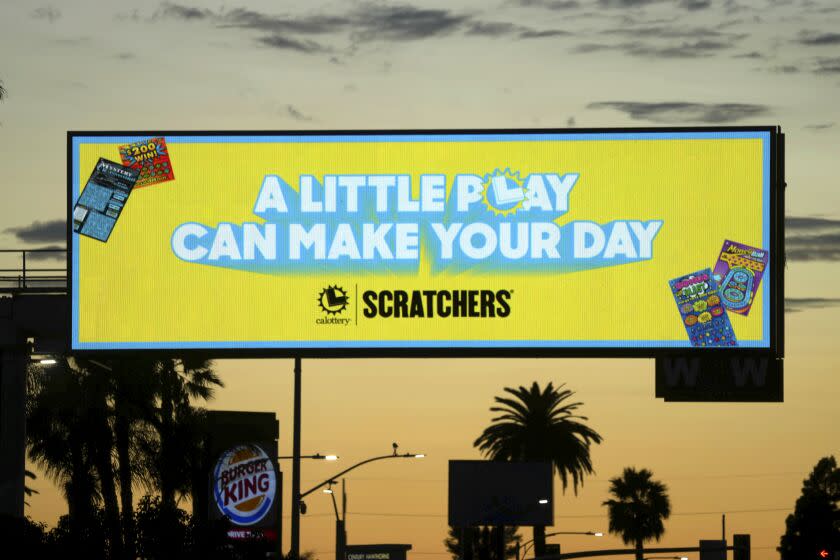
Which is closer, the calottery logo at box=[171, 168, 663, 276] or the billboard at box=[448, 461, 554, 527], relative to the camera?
the calottery logo at box=[171, 168, 663, 276]

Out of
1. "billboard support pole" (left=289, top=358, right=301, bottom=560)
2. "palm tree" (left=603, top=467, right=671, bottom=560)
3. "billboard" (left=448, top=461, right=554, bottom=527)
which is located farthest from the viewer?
"palm tree" (left=603, top=467, right=671, bottom=560)

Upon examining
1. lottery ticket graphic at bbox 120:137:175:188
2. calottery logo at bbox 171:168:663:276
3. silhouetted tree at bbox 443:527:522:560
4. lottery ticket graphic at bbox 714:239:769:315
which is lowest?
silhouetted tree at bbox 443:527:522:560

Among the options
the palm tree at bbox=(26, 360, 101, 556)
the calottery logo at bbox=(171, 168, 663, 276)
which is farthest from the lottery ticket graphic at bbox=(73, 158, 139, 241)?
the palm tree at bbox=(26, 360, 101, 556)

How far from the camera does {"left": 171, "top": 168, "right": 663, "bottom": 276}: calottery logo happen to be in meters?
40.2

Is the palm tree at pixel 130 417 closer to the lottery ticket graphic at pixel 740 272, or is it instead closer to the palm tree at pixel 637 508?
the lottery ticket graphic at pixel 740 272

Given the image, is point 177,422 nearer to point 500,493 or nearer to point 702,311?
point 702,311

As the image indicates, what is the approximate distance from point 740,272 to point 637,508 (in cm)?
10202

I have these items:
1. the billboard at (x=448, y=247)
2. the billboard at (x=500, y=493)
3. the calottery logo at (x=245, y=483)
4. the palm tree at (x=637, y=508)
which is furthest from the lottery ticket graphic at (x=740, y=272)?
the palm tree at (x=637, y=508)

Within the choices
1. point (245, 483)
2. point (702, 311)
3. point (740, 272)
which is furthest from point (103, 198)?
point (740, 272)

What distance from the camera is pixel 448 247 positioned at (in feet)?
132

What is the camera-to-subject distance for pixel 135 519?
37562 mm

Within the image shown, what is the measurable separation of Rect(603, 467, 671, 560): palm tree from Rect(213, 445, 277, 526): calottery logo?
301 feet

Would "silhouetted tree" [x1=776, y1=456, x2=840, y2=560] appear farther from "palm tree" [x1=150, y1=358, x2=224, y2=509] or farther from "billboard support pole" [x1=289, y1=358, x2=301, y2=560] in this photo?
"billboard support pole" [x1=289, y1=358, x2=301, y2=560]

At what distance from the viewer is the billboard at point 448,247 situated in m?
39.9
